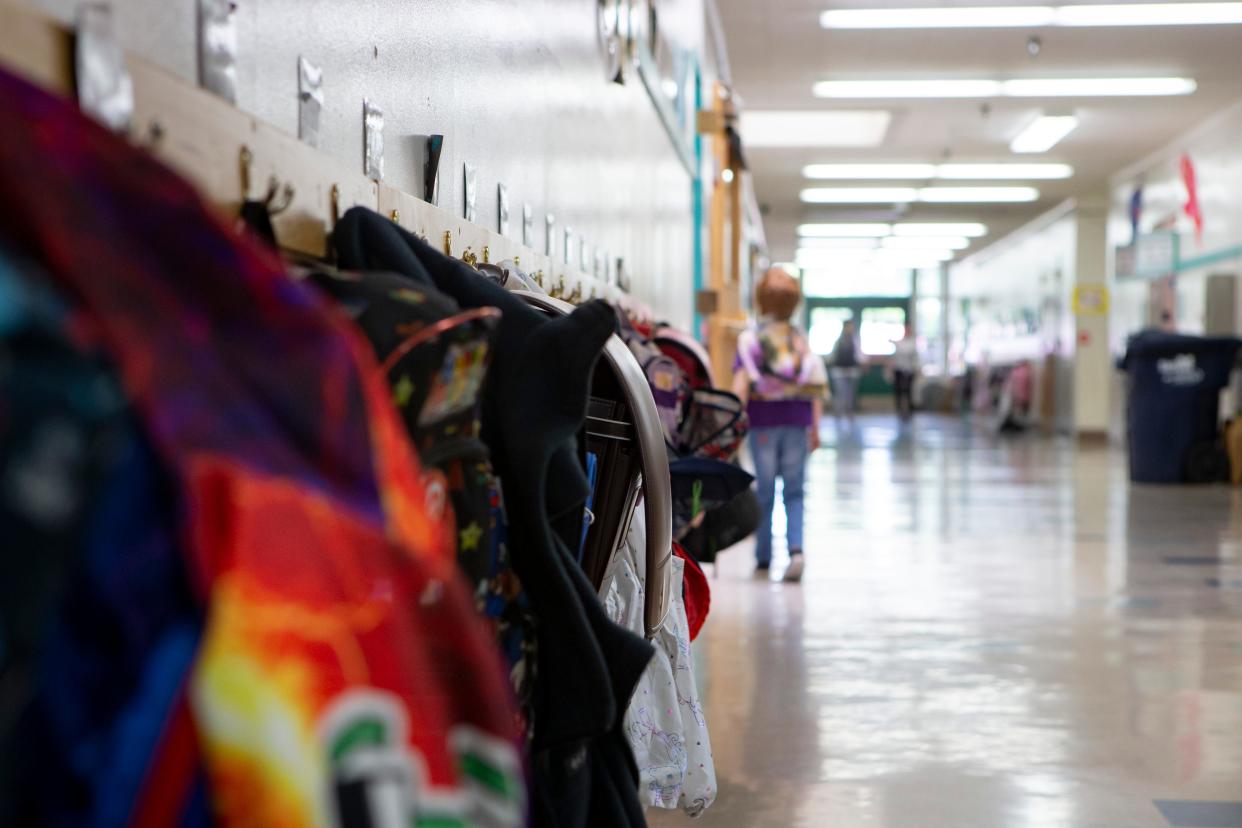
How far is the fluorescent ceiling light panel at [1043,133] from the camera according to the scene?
→ 1299 cm

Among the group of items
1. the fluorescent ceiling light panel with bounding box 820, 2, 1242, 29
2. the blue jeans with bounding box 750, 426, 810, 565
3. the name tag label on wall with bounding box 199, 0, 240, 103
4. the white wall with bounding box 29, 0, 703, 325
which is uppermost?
the fluorescent ceiling light panel with bounding box 820, 2, 1242, 29

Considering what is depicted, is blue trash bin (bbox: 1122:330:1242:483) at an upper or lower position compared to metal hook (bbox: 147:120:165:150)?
lower

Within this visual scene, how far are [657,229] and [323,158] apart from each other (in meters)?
4.70

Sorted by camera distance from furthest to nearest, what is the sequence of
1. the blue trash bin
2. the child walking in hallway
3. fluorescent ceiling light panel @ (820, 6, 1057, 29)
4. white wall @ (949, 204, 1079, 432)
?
white wall @ (949, 204, 1079, 432) < the blue trash bin < fluorescent ceiling light panel @ (820, 6, 1057, 29) < the child walking in hallway

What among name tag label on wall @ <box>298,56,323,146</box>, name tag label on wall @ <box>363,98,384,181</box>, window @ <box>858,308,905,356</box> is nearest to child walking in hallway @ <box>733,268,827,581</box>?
name tag label on wall @ <box>363,98,384,181</box>

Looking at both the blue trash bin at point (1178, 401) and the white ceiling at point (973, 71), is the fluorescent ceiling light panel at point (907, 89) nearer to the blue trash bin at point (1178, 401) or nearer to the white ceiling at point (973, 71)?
the white ceiling at point (973, 71)

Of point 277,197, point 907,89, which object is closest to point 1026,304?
point 907,89

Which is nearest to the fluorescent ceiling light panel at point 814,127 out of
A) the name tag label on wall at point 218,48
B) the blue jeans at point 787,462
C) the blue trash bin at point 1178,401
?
the blue trash bin at point 1178,401

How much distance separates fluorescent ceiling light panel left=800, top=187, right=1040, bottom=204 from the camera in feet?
59.4

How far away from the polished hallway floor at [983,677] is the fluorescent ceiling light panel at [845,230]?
15074mm

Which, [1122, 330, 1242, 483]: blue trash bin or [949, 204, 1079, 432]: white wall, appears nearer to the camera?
[1122, 330, 1242, 483]: blue trash bin

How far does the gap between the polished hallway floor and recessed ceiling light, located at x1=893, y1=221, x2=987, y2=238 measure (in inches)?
582

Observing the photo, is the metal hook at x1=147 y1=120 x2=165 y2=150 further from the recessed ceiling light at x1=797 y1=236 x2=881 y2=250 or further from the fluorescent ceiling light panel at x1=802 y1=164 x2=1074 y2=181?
the recessed ceiling light at x1=797 y1=236 x2=881 y2=250

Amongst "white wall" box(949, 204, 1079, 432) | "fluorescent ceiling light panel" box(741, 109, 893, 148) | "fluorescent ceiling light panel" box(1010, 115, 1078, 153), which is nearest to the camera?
"fluorescent ceiling light panel" box(1010, 115, 1078, 153)
